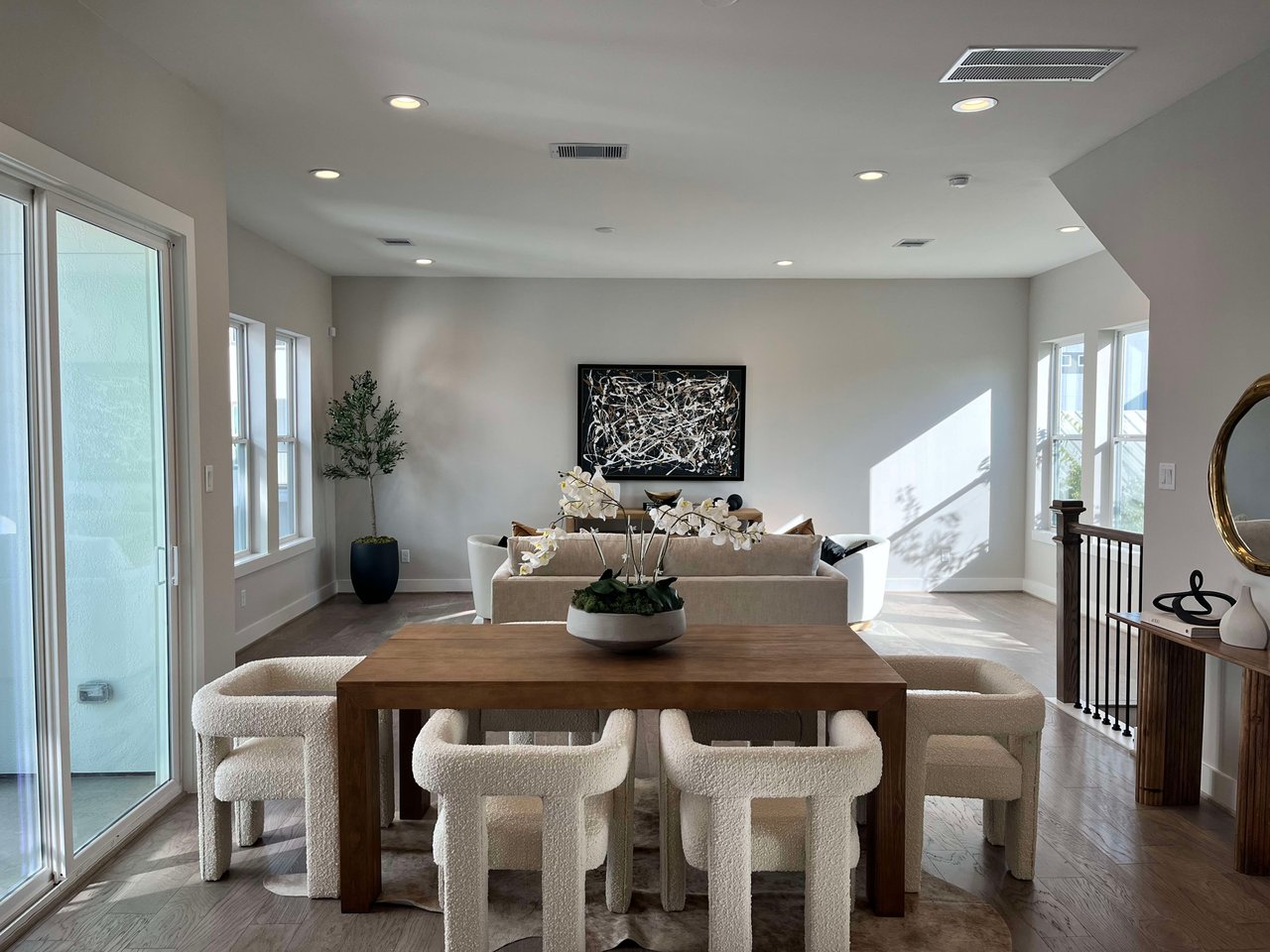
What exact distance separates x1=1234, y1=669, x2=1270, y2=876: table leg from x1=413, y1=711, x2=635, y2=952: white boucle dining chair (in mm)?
1933

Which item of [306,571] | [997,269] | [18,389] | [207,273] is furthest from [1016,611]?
[18,389]

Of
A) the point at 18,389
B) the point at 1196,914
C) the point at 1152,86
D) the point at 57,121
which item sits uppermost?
the point at 1152,86

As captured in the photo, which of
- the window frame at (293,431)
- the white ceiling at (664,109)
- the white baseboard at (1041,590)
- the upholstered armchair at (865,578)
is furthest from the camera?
the white baseboard at (1041,590)

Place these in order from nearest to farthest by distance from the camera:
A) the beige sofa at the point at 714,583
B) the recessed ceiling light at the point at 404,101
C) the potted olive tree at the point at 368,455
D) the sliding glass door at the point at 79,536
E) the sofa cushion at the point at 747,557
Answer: the sliding glass door at the point at 79,536, the recessed ceiling light at the point at 404,101, the beige sofa at the point at 714,583, the sofa cushion at the point at 747,557, the potted olive tree at the point at 368,455

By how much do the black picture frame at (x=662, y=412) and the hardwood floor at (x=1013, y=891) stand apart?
424 cm

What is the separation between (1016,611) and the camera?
6758 mm

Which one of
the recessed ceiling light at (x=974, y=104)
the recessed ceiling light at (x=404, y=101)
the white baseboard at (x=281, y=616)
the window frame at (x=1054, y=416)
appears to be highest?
the recessed ceiling light at (x=404, y=101)

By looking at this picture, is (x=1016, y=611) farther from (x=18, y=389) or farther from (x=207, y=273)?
(x=18, y=389)

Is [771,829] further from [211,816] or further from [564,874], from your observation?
[211,816]

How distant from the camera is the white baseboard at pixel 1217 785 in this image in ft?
10.6

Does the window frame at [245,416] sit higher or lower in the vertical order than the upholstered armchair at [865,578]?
higher

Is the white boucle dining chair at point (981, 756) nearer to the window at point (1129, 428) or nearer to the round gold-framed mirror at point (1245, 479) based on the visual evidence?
the round gold-framed mirror at point (1245, 479)

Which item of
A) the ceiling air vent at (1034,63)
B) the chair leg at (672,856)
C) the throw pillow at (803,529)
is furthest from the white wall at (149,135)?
the throw pillow at (803,529)

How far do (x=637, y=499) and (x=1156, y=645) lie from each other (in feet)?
15.6
